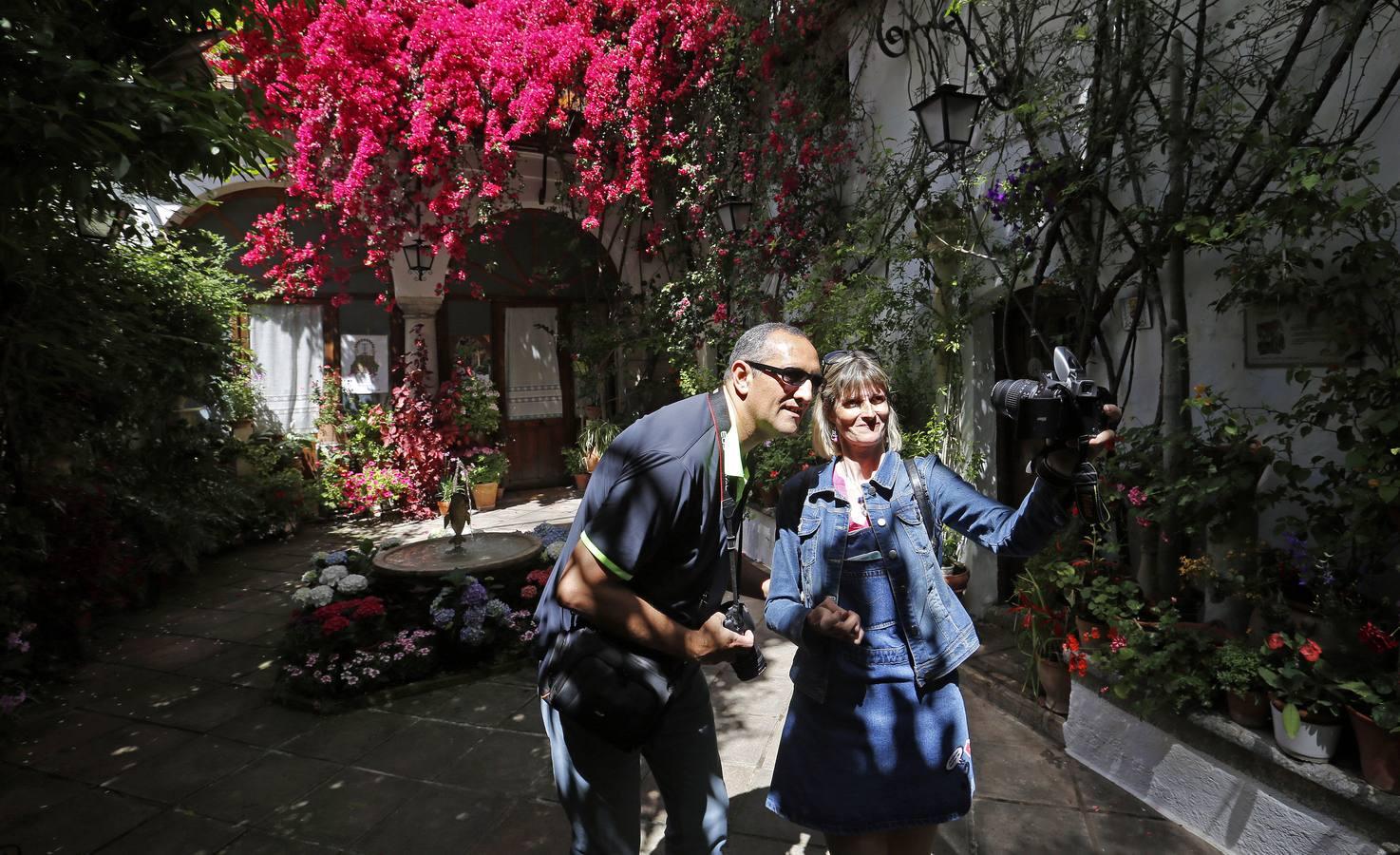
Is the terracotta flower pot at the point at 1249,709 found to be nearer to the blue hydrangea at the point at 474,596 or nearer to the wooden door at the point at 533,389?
the blue hydrangea at the point at 474,596

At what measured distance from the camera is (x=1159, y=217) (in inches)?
135

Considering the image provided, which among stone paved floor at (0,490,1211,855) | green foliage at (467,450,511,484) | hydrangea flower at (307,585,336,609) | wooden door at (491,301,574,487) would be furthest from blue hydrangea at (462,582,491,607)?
wooden door at (491,301,574,487)

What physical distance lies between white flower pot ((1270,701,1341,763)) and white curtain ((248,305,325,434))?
991cm

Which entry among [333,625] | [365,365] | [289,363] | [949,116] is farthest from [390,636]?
[289,363]

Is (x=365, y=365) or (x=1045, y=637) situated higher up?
(x=365, y=365)

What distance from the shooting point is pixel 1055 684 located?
3.63m

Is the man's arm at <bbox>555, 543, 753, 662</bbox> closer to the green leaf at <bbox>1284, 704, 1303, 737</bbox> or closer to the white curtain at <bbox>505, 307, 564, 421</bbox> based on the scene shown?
the green leaf at <bbox>1284, 704, 1303, 737</bbox>

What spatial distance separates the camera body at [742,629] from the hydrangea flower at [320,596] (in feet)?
12.3

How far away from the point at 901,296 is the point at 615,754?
4.26m

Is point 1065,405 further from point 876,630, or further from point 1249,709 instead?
point 1249,709

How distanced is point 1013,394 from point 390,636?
164 inches

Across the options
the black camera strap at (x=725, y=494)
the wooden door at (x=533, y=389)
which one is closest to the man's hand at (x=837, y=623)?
the black camera strap at (x=725, y=494)

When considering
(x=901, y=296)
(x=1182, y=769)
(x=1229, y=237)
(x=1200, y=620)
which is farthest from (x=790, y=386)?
(x=901, y=296)

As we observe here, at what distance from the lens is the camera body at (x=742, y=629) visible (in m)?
1.81
